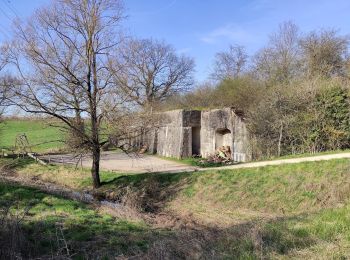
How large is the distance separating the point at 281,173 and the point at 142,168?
911 cm

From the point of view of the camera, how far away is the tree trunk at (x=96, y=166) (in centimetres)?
1805

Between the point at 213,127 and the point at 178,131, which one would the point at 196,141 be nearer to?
the point at 178,131

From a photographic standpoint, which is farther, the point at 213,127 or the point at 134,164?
the point at 213,127

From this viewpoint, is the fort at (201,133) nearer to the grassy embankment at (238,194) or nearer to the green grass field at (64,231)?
the grassy embankment at (238,194)

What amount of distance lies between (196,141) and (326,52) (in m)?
12.7

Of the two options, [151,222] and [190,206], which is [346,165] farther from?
[151,222]

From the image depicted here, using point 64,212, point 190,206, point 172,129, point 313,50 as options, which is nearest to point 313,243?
point 64,212

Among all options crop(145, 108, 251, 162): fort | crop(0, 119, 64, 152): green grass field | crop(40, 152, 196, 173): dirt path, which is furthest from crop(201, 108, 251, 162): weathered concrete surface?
crop(0, 119, 64, 152): green grass field

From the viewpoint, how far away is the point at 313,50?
31.2 m

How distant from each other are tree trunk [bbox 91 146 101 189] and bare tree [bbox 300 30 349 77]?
1817cm

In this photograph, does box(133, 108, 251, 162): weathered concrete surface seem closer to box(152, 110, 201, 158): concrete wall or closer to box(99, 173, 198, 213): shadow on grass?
box(152, 110, 201, 158): concrete wall

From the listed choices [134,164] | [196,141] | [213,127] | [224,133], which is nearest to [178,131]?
[196,141]

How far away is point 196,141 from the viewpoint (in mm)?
27203

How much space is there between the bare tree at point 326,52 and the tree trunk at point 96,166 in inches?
715
